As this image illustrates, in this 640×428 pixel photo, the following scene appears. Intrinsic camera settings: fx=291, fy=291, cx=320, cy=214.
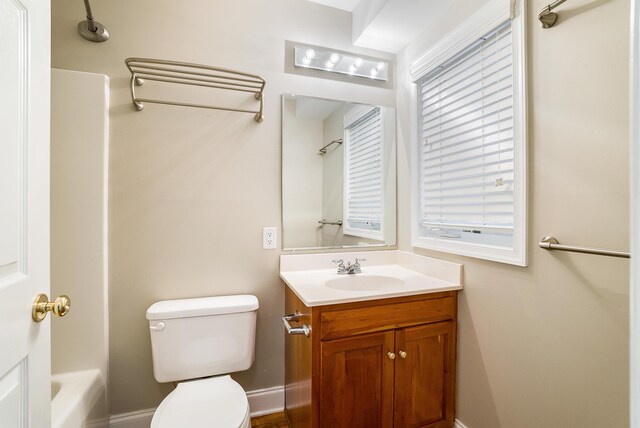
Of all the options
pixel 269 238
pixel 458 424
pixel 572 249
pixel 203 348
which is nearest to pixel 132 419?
pixel 203 348

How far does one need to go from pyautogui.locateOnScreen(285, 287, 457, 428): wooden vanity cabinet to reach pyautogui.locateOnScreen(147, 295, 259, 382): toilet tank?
272mm

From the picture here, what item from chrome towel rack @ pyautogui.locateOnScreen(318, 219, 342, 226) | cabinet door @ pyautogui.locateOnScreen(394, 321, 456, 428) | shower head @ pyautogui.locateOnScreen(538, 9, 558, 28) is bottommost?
cabinet door @ pyautogui.locateOnScreen(394, 321, 456, 428)

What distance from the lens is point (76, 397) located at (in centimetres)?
123

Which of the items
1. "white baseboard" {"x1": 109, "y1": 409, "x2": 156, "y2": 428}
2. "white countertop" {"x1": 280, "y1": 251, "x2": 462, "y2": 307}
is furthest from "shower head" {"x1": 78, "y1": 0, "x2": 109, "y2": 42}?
"white baseboard" {"x1": 109, "y1": 409, "x2": 156, "y2": 428}

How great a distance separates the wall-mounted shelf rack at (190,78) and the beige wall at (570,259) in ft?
4.27

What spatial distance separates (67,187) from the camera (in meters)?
1.38

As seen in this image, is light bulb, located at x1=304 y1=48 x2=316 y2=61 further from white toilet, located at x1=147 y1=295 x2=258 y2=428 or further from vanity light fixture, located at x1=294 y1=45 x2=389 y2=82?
Answer: white toilet, located at x1=147 y1=295 x2=258 y2=428

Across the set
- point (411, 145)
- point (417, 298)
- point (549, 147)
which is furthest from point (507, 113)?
point (417, 298)

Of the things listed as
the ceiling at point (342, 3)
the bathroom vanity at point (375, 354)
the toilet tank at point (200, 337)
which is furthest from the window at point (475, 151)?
the toilet tank at point (200, 337)

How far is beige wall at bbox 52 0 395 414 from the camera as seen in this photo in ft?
4.91

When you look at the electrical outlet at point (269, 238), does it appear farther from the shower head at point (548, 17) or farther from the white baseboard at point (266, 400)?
the shower head at point (548, 17)

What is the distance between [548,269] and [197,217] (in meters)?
1.64

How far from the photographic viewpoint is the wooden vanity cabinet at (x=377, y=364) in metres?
1.26

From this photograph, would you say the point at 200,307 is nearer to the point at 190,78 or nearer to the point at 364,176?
the point at 190,78
